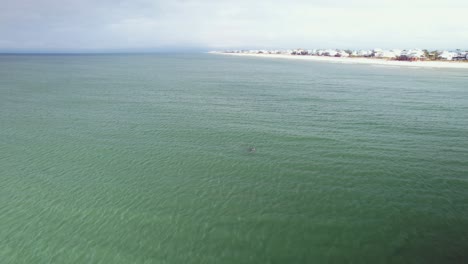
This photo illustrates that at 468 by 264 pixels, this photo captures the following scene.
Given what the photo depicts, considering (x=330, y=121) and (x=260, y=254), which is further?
(x=330, y=121)

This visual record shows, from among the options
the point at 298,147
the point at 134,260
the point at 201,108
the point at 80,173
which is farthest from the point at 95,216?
the point at 201,108

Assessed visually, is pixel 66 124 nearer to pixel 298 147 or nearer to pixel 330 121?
pixel 298 147

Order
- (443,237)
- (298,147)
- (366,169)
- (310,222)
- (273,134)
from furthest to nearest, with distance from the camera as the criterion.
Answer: (273,134) → (298,147) → (366,169) → (310,222) → (443,237)

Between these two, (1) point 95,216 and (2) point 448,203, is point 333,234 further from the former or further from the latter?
(1) point 95,216

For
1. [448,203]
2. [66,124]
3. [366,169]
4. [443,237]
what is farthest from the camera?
[66,124]

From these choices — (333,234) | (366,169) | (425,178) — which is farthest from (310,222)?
(425,178)

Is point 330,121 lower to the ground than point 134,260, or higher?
higher
